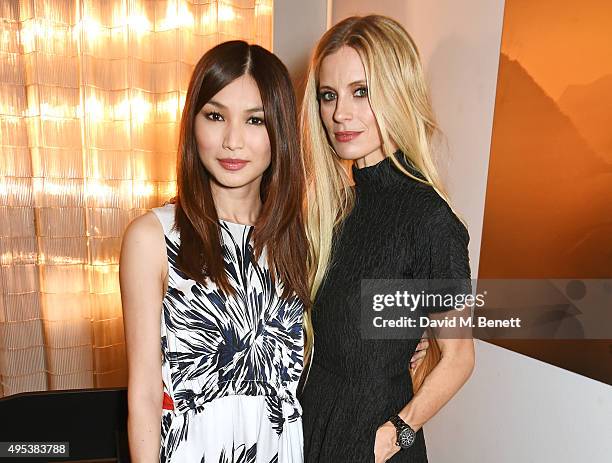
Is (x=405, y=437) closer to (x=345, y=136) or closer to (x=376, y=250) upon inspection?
(x=376, y=250)

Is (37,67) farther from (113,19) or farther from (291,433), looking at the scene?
(291,433)

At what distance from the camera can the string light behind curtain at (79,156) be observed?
288 centimetres

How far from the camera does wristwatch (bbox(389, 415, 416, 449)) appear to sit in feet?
4.32

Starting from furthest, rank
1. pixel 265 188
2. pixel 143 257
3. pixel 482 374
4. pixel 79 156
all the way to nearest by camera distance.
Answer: pixel 79 156, pixel 482 374, pixel 265 188, pixel 143 257

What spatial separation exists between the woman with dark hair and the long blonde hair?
0.28ft

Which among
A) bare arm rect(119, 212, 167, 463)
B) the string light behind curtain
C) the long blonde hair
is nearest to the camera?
bare arm rect(119, 212, 167, 463)

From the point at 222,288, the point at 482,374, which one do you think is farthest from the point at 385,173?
the point at 482,374

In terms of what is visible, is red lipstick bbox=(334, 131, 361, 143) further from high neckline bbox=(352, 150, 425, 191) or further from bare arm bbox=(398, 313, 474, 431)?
bare arm bbox=(398, 313, 474, 431)

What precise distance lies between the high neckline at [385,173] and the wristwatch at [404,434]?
0.58 metres

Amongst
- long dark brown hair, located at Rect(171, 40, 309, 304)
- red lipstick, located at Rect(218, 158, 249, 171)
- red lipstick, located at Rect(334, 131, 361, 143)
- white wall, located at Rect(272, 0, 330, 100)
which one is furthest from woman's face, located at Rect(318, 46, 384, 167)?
white wall, located at Rect(272, 0, 330, 100)

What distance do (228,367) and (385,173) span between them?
0.62 m

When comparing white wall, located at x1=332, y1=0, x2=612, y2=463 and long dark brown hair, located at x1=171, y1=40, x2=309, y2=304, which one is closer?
long dark brown hair, located at x1=171, y1=40, x2=309, y2=304

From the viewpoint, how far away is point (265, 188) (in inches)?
59.3

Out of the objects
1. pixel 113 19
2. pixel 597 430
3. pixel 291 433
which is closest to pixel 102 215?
pixel 113 19
